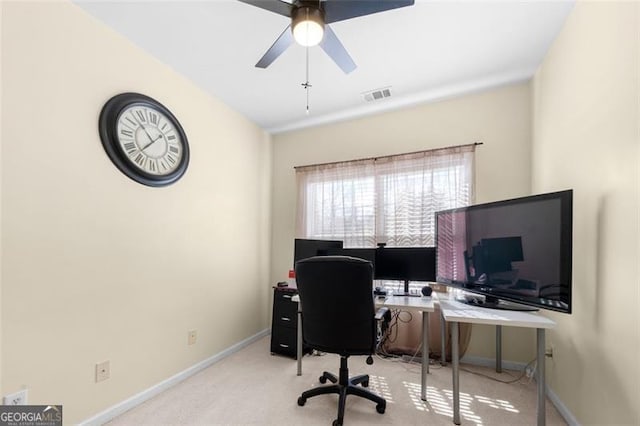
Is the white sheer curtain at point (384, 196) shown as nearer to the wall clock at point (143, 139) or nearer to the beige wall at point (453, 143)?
the beige wall at point (453, 143)

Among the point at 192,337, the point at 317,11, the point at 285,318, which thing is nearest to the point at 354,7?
the point at 317,11

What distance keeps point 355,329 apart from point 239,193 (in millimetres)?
2134

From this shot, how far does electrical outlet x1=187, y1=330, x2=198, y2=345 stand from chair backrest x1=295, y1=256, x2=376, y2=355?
1.35 meters

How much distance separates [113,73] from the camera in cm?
198

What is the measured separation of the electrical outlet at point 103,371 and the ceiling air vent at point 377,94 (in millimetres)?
3129

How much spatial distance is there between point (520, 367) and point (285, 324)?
226cm

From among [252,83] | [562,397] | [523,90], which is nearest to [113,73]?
[252,83]

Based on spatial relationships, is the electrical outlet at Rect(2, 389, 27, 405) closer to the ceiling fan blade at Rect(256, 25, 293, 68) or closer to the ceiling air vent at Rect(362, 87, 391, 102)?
the ceiling fan blade at Rect(256, 25, 293, 68)

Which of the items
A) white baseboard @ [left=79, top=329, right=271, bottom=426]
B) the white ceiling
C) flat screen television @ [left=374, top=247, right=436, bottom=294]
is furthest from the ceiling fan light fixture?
white baseboard @ [left=79, top=329, right=271, bottom=426]

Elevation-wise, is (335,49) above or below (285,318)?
above

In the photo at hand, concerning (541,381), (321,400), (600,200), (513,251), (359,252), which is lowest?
(321,400)

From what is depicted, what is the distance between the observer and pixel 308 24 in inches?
59.4

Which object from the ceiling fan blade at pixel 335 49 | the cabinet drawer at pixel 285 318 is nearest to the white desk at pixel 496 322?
the cabinet drawer at pixel 285 318

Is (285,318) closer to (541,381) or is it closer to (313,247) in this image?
(313,247)
